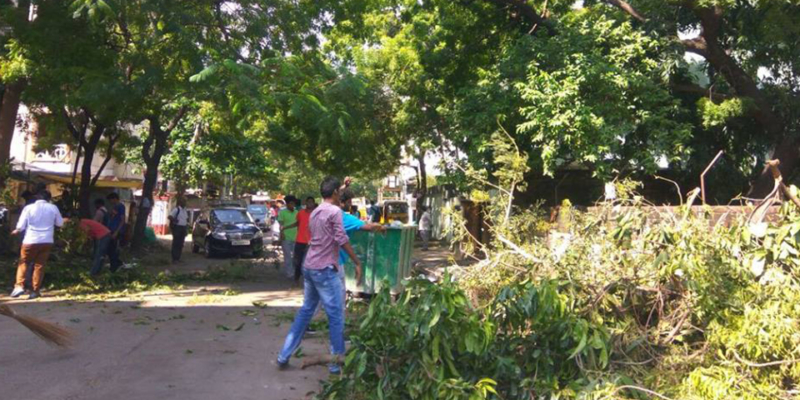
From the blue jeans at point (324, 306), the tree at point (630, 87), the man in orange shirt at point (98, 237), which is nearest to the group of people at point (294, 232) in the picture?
the man in orange shirt at point (98, 237)

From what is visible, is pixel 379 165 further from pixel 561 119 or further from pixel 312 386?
pixel 312 386

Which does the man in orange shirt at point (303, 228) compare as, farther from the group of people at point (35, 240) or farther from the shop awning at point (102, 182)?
the shop awning at point (102, 182)

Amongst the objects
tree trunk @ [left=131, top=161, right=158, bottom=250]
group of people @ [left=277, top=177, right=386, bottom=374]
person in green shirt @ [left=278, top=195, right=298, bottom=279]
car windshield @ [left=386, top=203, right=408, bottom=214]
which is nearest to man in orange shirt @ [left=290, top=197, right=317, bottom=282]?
person in green shirt @ [left=278, top=195, right=298, bottom=279]

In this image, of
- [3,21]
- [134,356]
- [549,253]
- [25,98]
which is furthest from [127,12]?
[549,253]

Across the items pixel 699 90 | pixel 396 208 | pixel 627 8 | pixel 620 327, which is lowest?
pixel 620 327

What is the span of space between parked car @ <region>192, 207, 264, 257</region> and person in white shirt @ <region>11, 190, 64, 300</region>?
985cm

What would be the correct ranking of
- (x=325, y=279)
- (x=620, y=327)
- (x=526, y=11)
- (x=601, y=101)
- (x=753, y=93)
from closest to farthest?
(x=620, y=327)
(x=325, y=279)
(x=601, y=101)
(x=753, y=93)
(x=526, y=11)

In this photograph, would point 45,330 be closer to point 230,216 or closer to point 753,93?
point 753,93

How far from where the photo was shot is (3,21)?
1182 cm

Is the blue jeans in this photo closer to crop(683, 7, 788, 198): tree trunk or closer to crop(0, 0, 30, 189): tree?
crop(0, 0, 30, 189): tree

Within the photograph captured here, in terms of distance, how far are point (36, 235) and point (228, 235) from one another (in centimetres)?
1023

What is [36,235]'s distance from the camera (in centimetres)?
984

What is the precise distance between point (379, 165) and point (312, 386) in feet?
72.0

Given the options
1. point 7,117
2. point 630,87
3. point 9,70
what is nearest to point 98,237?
point 9,70
